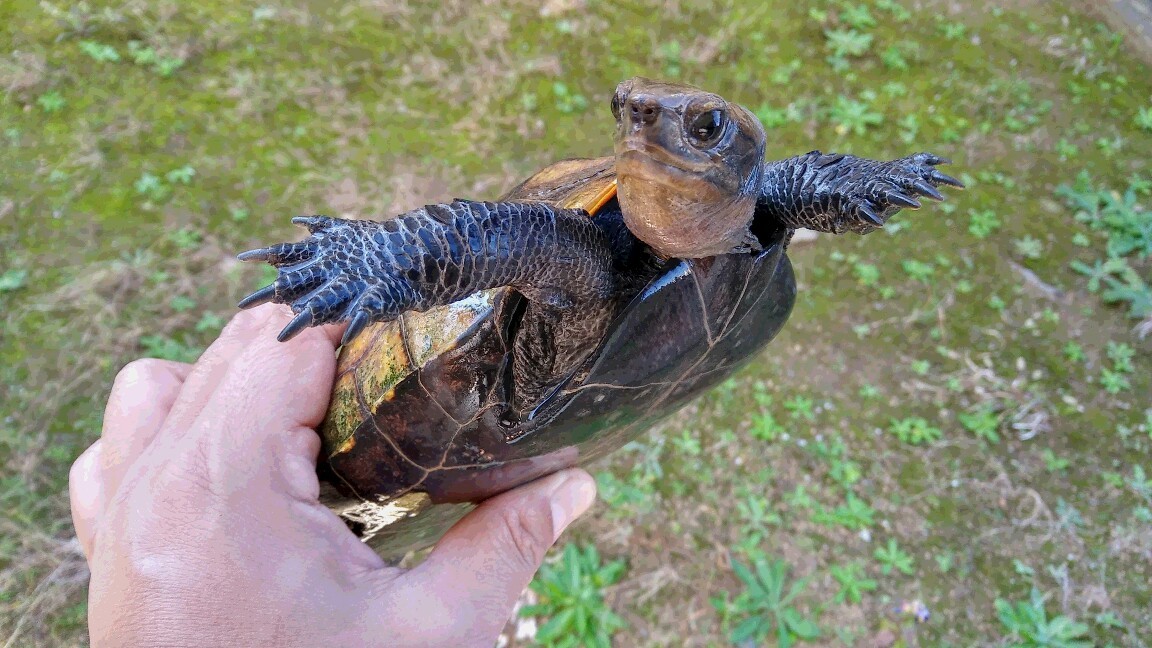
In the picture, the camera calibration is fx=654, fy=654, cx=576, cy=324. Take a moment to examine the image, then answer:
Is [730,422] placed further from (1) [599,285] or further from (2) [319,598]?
(2) [319,598]

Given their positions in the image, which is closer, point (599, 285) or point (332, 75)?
point (599, 285)

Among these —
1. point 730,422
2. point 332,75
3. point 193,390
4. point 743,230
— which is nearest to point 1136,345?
point 730,422

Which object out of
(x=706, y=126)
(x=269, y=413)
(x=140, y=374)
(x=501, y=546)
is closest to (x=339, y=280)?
(x=706, y=126)

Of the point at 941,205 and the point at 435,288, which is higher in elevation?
the point at 435,288

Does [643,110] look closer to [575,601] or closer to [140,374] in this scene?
[140,374]

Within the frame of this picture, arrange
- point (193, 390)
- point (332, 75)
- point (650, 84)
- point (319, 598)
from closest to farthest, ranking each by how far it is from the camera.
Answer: point (650, 84) < point (319, 598) < point (193, 390) < point (332, 75)

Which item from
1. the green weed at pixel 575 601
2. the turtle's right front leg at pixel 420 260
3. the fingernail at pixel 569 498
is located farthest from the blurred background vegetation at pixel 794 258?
the turtle's right front leg at pixel 420 260

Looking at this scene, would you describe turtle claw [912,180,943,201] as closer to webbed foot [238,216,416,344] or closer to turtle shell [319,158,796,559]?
turtle shell [319,158,796,559]
